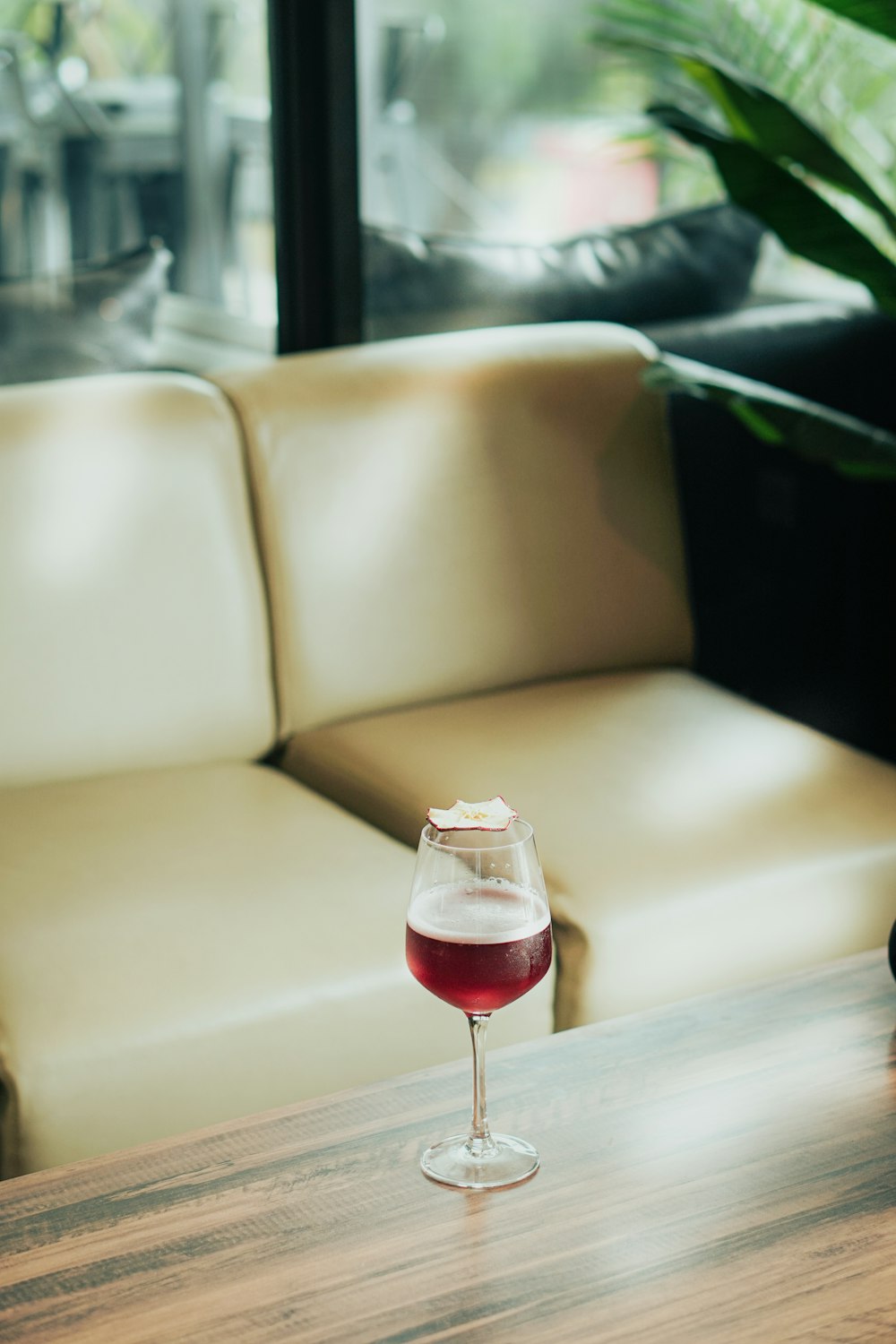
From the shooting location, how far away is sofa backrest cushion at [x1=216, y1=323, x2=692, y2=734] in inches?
84.4

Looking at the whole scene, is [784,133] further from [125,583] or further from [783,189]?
[125,583]

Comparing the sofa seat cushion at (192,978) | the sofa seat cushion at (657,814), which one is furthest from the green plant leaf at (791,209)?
the sofa seat cushion at (192,978)

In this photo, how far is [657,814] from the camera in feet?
6.06

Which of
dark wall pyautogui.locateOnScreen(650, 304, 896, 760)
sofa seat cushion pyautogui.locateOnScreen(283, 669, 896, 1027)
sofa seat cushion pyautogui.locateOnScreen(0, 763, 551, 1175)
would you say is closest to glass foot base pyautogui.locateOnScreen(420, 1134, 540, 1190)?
sofa seat cushion pyautogui.locateOnScreen(0, 763, 551, 1175)

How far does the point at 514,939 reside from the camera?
1.00 meters

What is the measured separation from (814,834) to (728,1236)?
0.87 meters

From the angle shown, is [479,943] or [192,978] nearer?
[479,943]

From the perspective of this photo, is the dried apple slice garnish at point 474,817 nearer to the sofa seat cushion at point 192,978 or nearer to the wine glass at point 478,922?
the wine glass at point 478,922

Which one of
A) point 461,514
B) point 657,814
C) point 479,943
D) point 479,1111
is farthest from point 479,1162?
point 461,514

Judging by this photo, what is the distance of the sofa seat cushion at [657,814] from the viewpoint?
169cm

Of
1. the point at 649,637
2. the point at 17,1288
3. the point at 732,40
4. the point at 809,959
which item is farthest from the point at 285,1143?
the point at 732,40

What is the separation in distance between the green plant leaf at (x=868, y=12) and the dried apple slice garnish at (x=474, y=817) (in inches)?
54.2

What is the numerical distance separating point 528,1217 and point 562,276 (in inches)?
73.5

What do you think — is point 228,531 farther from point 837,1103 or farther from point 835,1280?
point 835,1280
